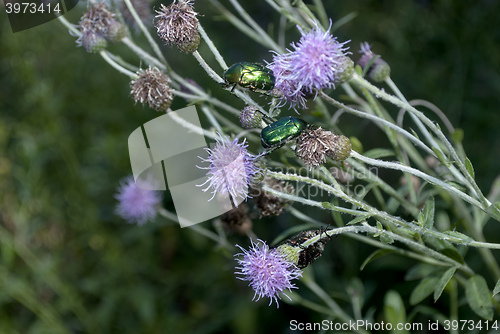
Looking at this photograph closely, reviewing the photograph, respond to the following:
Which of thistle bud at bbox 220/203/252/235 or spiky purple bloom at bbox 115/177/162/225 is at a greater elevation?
spiky purple bloom at bbox 115/177/162/225

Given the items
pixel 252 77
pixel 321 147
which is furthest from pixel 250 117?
pixel 321 147

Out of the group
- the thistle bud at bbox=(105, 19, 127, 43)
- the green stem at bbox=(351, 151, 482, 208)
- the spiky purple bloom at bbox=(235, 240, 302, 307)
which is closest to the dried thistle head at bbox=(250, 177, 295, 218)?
the spiky purple bloom at bbox=(235, 240, 302, 307)

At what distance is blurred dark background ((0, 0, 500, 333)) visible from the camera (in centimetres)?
341

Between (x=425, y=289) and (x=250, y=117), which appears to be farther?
(x=425, y=289)

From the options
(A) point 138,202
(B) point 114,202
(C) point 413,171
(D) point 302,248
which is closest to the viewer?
(C) point 413,171

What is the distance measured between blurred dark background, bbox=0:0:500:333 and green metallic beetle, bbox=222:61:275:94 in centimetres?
181

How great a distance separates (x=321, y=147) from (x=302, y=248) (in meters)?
0.34

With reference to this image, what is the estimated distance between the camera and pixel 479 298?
1827mm

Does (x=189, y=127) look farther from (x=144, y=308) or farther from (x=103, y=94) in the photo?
(x=103, y=94)

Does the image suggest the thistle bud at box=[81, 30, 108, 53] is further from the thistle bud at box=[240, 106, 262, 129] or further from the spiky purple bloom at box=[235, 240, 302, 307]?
the spiky purple bloom at box=[235, 240, 302, 307]

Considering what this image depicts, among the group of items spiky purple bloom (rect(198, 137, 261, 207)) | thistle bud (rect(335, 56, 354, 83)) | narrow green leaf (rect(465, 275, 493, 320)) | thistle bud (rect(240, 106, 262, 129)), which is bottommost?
narrow green leaf (rect(465, 275, 493, 320))

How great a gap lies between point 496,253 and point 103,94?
3346 mm

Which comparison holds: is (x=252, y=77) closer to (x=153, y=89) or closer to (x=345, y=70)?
(x=345, y=70)

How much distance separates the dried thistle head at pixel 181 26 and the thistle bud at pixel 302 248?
2.66ft
